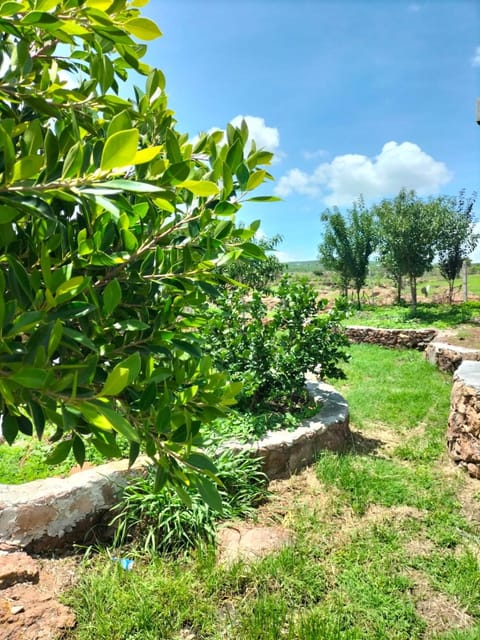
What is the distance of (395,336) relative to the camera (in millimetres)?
11570

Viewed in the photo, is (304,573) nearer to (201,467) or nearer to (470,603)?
(470,603)

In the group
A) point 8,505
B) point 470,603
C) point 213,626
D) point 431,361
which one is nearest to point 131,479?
point 8,505

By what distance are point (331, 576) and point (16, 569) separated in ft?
6.23

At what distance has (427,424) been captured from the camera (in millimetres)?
5215

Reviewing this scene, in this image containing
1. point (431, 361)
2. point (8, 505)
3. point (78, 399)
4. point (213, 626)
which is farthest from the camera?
point (431, 361)

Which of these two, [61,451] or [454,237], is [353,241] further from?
[61,451]

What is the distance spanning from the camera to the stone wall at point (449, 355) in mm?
7488

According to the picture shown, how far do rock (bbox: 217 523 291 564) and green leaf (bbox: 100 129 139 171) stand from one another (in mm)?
2646

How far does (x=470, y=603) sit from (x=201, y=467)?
2437 mm

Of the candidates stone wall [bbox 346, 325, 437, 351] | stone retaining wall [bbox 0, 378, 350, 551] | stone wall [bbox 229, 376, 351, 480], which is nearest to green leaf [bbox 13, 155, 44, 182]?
stone retaining wall [bbox 0, 378, 350, 551]

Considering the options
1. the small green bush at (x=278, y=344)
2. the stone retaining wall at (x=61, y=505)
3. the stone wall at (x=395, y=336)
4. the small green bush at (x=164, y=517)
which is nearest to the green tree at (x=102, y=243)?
the small green bush at (x=164, y=517)

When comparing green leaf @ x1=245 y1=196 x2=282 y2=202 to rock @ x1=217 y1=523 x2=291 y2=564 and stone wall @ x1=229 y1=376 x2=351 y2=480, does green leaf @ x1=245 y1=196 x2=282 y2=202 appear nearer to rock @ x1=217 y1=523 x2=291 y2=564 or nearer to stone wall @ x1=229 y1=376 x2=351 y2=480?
rock @ x1=217 y1=523 x2=291 y2=564

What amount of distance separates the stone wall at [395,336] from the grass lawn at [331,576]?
7668 mm

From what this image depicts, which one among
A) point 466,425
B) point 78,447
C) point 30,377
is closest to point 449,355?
point 466,425
